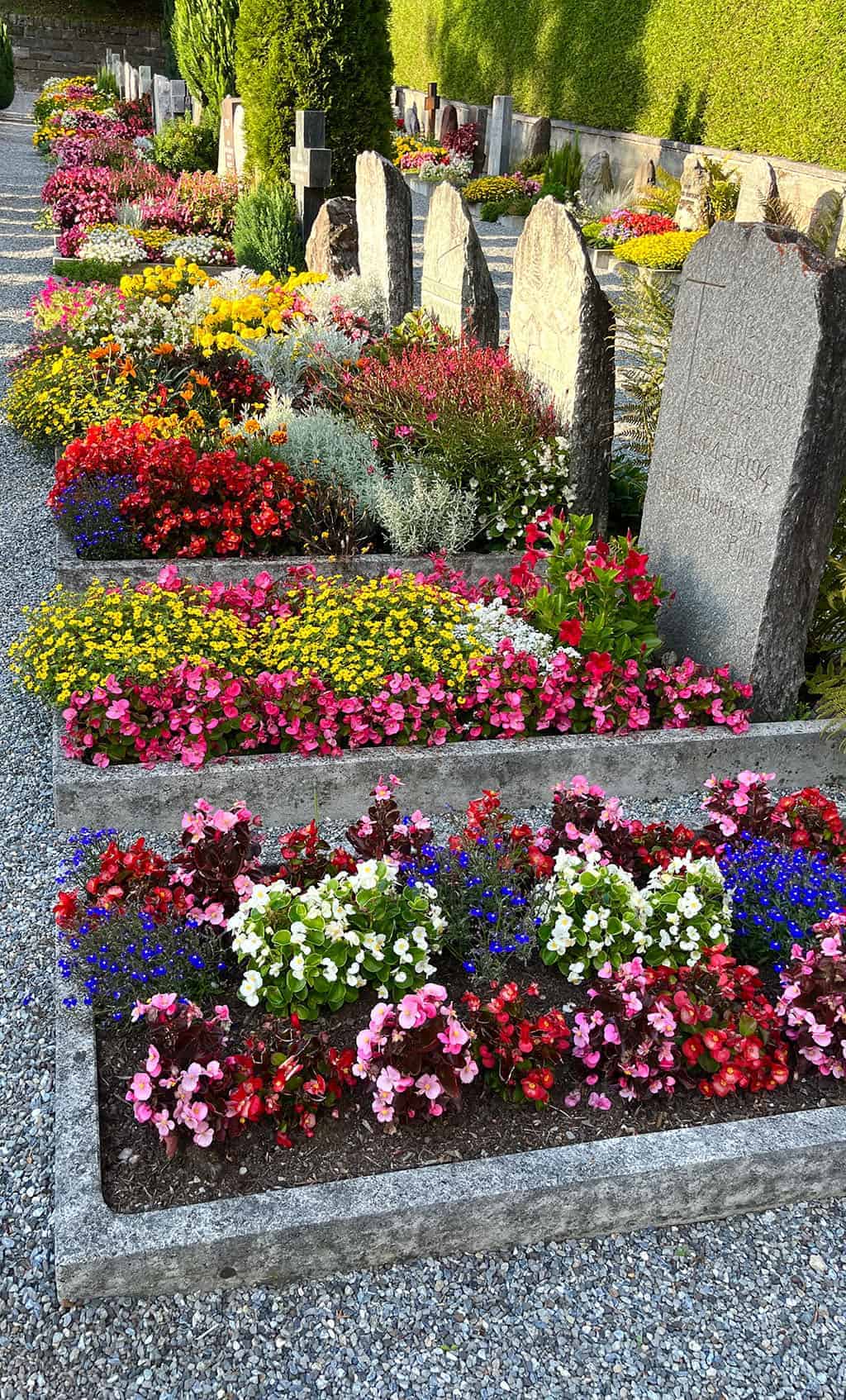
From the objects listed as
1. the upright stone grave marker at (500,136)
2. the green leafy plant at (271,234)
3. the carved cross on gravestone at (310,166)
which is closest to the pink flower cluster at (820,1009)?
the green leafy plant at (271,234)

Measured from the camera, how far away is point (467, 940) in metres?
3.00

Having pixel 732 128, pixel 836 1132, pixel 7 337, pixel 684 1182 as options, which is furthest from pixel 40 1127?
pixel 732 128

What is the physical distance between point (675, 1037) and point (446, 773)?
1.39m

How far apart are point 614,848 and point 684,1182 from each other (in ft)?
3.17

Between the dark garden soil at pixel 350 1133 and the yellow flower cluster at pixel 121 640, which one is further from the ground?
the yellow flower cluster at pixel 121 640

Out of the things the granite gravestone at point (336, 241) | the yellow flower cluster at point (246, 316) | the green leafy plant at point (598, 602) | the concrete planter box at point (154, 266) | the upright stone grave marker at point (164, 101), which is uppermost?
the upright stone grave marker at point (164, 101)

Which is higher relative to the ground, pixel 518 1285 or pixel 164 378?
pixel 164 378

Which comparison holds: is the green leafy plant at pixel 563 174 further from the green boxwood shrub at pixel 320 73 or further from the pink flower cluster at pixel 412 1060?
the pink flower cluster at pixel 412 1060

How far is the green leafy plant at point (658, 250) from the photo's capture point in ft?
40.9

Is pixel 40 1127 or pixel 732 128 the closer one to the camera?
pixel 40 1127

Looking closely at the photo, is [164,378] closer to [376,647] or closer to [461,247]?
[461,247]

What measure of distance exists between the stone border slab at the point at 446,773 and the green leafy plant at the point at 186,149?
48.1ft

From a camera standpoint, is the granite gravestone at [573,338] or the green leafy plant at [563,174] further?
the green leafy plant at [563,174]

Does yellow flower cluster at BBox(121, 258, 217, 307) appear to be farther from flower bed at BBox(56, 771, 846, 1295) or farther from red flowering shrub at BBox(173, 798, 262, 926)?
Result: red flowering shrub at BBox(173, 798, 262, 926)
